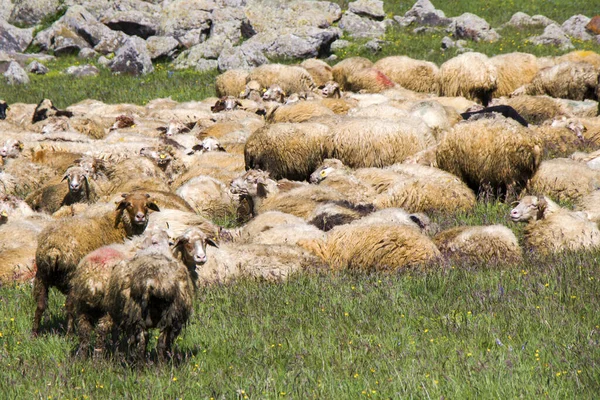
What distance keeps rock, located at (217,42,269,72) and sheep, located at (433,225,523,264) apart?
18787mm

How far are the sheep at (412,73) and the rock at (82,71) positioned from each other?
10200 millimetres

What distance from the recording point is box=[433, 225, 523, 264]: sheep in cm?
859

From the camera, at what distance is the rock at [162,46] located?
29.8 metres

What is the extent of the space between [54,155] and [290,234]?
6.54 m

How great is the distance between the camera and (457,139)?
1198 cm

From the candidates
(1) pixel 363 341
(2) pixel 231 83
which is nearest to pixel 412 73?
(2) pixel 231 83

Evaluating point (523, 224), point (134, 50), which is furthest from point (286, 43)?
point (523, 224)

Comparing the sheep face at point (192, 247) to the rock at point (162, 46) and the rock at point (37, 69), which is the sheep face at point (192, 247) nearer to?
the rock at point (37, 69)

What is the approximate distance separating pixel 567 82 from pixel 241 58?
36.7 feet

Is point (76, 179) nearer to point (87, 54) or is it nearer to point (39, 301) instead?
point (39, 301)

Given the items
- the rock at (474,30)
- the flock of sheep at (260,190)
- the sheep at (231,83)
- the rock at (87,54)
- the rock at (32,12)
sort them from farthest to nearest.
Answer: the rock at (32,12), the rock at (474,30), the rock at (87,54), the sheep at (231,83), the flock of sheep at (260,190)

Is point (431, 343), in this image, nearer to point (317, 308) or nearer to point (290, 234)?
point (317, 308)

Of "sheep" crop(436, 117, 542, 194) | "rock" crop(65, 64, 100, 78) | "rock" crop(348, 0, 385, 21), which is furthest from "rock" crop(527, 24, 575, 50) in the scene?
"sheep" crop(436, 117, 542, 194)

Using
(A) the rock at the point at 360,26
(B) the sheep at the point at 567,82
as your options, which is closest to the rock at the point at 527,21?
(A) the rock at the point at 360,26
